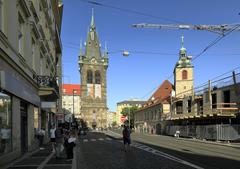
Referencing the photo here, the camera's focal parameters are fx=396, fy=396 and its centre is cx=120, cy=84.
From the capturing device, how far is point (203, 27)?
47812 mm

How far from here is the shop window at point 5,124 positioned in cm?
1473

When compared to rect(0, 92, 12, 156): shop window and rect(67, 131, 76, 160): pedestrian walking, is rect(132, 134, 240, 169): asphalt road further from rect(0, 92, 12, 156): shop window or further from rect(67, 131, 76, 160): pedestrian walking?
rect(0, 92, 12, 156): shop window

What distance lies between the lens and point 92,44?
157m

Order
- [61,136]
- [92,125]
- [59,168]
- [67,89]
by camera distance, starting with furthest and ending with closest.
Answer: [67,89], [92,125], [61,136], [59,168]

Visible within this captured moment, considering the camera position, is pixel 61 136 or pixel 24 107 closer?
pixel 61 136

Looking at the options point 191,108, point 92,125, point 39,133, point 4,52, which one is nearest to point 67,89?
point 92,125

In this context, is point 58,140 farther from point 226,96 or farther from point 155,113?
point 155,113

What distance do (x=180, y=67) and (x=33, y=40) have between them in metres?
68.0

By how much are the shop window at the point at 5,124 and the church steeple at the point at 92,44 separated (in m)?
140

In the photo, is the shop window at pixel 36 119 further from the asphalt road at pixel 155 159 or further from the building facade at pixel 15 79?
the asphalt road at pixel 155 159

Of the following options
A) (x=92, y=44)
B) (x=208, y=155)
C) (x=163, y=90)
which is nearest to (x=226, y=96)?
(x=208, y=155)

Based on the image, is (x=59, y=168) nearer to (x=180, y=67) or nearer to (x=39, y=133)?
(x=39, y=133)

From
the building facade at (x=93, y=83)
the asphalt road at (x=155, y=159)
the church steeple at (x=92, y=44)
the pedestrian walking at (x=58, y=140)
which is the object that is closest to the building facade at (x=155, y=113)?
the building facade at (x=93, y=83)

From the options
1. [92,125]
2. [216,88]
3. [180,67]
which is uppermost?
[180,67]
